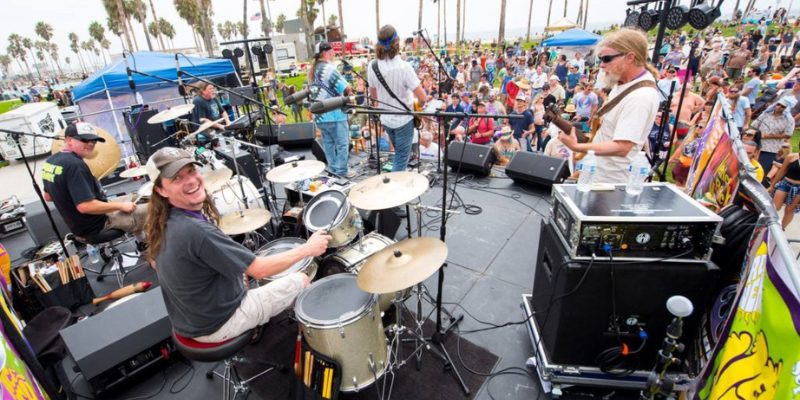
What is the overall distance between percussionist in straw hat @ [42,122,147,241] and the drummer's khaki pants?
7.77 feet

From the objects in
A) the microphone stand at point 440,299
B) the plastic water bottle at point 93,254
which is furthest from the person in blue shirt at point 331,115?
the plastic water bottle at point 93,254

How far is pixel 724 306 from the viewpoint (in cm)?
200

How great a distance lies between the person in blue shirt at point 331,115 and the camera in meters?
4.52

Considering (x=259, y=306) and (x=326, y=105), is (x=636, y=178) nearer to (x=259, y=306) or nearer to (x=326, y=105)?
(x=326, y=105)

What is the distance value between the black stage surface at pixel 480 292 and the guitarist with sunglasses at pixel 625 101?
151cm

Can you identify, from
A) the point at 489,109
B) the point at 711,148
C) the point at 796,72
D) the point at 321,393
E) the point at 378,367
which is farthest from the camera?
the point at 796,72

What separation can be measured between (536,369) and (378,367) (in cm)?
114

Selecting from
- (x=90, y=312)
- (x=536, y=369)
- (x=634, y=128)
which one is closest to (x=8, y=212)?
(x=90, y=312)

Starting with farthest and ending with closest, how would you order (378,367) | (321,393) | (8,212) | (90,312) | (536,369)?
1. (8,212)
2. (90,312)
3. (536,369)
4. (378,367)
5. (321,393)

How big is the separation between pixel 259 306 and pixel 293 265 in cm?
57

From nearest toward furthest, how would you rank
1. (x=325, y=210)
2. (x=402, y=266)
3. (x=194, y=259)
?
(x=194, y=259), (x=402, y=266), (x=325, y=210)

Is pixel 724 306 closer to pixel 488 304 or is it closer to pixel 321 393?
pixel 488 304

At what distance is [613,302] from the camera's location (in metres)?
2.00

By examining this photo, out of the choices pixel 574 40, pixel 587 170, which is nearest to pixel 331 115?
pixel 587 170
